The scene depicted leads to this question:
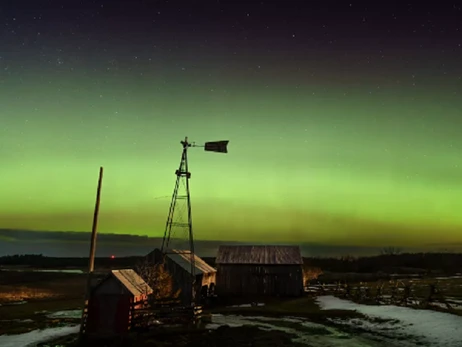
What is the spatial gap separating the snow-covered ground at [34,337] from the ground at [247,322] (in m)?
0.36

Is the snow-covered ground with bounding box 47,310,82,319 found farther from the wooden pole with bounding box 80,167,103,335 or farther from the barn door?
the wooden pole with bounding box 80,167,103,335


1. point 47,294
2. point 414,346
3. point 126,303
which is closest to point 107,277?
point 126,303

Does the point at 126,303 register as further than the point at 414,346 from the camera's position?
Yes

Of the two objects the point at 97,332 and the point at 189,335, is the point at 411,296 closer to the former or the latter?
→ the point at 189,335

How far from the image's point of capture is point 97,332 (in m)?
28.0

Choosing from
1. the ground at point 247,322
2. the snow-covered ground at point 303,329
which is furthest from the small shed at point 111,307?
the snow-covered ground at point 303,329

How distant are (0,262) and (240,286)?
11431cm

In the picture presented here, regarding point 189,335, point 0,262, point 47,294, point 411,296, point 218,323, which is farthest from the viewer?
point 0,262

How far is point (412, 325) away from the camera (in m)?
29.7

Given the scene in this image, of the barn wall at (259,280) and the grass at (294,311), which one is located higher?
the barn wall at (259,280)

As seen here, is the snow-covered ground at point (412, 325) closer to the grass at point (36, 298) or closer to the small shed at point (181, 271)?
the small shed at point (181, 271)

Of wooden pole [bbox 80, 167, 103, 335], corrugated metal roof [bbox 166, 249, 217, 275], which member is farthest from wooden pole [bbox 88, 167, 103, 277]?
corrugated metal roof [bbox 166, 249, 217, 275]

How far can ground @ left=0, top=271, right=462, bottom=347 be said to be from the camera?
26203mm

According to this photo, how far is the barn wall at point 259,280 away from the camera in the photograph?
52875 mm
